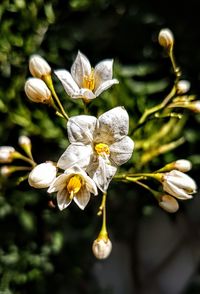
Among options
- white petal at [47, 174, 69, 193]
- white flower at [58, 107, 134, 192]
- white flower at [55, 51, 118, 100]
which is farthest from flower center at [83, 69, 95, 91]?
white petal at [47, 174, 69, 193]

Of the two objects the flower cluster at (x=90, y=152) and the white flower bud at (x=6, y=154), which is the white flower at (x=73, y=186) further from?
the white flower bud at (x=6, y=154)

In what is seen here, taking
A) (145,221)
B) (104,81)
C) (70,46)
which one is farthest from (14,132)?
(145,221)

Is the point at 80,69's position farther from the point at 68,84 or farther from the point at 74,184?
the point at 74,184

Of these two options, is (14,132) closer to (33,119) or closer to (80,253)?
(33,119)

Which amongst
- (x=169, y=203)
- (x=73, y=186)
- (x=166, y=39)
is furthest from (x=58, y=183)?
(x=166, y=39)

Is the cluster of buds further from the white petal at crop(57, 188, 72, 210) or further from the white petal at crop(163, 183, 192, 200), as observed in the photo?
the white petal at crop(163, 183, 192, 200)

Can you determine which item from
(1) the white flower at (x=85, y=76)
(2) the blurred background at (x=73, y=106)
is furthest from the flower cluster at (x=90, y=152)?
(2) the blurred background at (x=73, y=106)
